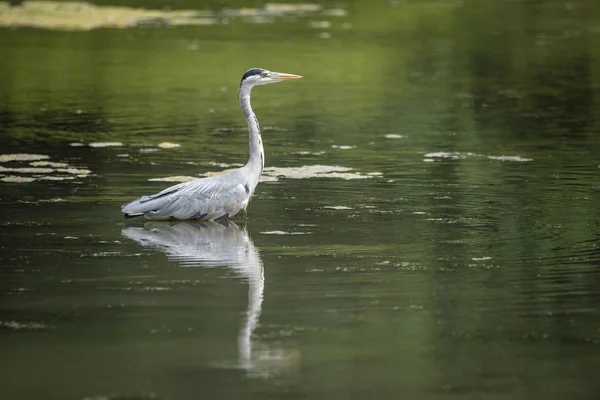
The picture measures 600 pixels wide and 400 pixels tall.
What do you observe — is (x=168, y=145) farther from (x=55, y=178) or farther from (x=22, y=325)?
(x=22, y=325)

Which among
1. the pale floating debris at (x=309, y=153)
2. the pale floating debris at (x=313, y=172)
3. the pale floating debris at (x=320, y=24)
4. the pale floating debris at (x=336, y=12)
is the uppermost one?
→ the pale floating debris at (x=336, y=12)

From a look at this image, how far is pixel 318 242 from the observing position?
996cm

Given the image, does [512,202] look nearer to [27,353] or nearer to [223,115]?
[27,353]

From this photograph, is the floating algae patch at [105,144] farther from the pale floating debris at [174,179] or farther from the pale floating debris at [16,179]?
the pale floating debris at [174,179]

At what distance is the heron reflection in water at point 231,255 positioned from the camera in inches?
274

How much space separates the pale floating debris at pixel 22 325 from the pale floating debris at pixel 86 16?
22040 millimetres

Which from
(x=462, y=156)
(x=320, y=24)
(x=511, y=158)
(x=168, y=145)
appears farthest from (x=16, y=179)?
(x=320, y=24)

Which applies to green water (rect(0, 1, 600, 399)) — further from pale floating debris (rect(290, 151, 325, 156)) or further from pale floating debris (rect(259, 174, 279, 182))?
pale floating debris (rect(259, 174, 279, 182))

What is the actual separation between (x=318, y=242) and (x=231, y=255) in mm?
666

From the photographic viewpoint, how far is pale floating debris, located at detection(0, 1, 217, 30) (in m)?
30.2

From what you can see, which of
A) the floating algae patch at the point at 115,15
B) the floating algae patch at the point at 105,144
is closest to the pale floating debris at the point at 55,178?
the floating algae patch at the point at 105,144

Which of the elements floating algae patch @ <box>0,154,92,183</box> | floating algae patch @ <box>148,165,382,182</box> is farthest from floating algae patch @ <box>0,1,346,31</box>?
floating algae patch @ <box>148,165,382,182</box>

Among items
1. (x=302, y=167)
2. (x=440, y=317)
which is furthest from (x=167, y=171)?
(x=440, y=317)

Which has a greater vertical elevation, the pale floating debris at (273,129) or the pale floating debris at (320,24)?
the pale floating debris at (320,24)
